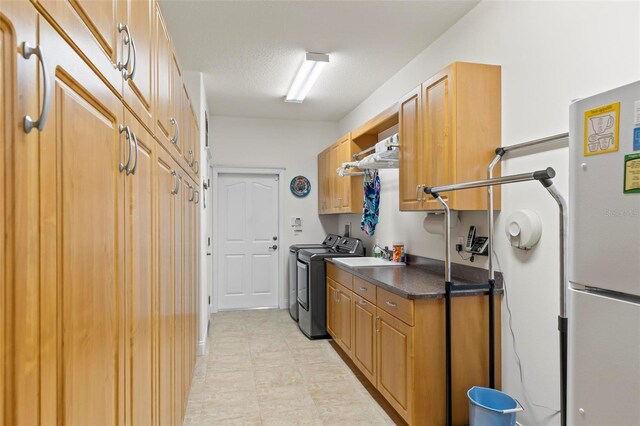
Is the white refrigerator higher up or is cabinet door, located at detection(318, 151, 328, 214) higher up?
cabinet door, located at detection(318, 151, 328, 214)

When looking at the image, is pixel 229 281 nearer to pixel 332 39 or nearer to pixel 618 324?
pixel 332 39

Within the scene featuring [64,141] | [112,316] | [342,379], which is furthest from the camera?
[342,379]

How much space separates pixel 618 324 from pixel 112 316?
1.28 metres

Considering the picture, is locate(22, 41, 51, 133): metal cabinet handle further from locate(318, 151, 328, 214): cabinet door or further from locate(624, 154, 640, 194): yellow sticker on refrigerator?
locate(318, 151, 328, 214): cabinet door

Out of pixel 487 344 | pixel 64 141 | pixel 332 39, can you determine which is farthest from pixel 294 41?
pixel 64 141

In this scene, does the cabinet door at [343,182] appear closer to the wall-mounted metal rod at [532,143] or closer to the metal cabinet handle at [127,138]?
the wall-mounted metal rod at [532,143]

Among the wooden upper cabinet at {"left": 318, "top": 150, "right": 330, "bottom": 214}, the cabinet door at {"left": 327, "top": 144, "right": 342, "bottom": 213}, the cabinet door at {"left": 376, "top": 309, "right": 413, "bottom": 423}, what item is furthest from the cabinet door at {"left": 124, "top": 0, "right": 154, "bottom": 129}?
the wooden upper cabinet at {"left": 318, "top": 150, "right": 330, "bottom": 214}

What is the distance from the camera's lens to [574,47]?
1.97 m

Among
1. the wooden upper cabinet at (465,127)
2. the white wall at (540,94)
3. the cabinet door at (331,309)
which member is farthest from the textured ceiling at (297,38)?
the cabinet door at (331,309)

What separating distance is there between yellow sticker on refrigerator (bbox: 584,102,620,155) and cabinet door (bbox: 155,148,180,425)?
1414 millimetres

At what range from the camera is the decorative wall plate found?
5.87 meters

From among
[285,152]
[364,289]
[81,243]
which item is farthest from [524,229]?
[285,152]

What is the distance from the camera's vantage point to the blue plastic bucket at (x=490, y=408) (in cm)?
203

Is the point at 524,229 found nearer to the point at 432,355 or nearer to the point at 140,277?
the point at 432,355
